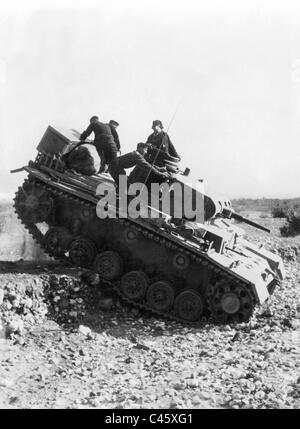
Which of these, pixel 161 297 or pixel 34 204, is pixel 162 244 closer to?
pixel 161 297

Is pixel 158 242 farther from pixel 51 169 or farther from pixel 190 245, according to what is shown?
pixel 51 169

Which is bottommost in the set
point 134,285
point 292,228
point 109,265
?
point 134,285

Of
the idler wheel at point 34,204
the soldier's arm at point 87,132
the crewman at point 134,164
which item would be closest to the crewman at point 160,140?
the crewman at point 134,164

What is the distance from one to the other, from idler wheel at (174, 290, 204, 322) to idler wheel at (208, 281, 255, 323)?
249mm

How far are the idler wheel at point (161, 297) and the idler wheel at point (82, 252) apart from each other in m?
1.67

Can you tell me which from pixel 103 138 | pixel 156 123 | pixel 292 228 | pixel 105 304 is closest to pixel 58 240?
pixel 105 304

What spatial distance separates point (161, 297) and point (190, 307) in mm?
667

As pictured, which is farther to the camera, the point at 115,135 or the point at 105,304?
the point at 115,135

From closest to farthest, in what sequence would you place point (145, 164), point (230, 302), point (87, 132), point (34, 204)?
point (230, 302) < point (145, 164) < point (34, 204) < point (87, 132)

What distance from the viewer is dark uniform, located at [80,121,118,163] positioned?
44.7 feet

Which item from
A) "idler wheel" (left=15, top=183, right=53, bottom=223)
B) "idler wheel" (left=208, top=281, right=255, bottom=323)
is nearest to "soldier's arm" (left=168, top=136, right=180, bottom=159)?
"idler wheel" (left=15, top=183, right=53, bottom=223)

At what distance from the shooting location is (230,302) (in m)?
12.3

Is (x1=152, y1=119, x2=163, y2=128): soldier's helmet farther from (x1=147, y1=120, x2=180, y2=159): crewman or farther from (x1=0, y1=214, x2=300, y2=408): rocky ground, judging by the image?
(x1=0, y1=214, x2=300, y2=408): rocky ground

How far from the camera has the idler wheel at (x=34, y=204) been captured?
13.6 m
